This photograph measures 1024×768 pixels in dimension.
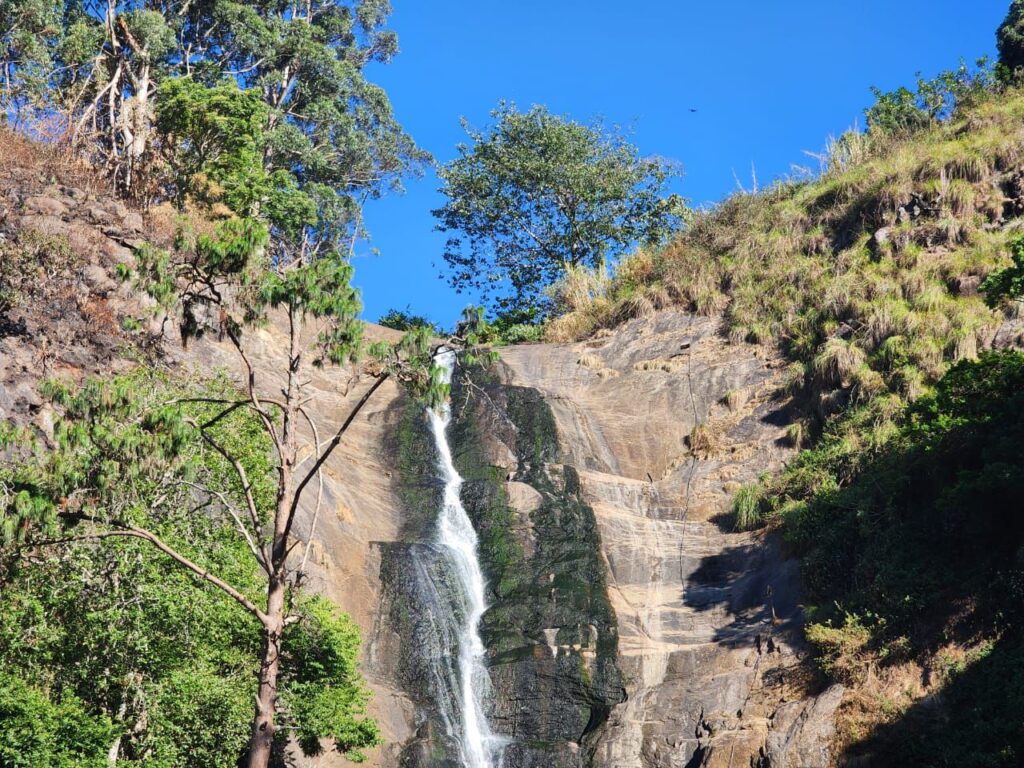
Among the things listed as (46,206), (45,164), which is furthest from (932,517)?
A: (45,164)

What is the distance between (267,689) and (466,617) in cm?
983

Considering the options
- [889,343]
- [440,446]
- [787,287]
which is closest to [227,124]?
[440,446]

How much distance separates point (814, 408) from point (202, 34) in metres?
29.8

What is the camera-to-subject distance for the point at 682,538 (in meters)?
26.5

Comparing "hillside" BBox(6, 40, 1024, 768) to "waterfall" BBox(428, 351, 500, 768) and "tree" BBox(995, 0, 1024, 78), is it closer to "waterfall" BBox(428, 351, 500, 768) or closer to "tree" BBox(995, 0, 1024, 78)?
"waterfall" BBox(428, 351, 500, 768)

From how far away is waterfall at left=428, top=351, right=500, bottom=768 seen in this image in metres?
20.7

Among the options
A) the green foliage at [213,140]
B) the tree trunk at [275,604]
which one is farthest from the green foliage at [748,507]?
the green foliage at [213,140]

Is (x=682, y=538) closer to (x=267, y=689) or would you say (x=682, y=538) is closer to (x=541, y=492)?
(x=541, y=492)

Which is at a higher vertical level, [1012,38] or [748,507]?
[1012,38]

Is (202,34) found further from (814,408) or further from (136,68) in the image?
(814,408)

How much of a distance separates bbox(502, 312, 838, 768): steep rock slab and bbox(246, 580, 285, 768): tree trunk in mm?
8356

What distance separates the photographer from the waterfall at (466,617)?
2069cm

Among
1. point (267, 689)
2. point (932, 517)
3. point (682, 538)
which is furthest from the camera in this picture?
point (682, 538)

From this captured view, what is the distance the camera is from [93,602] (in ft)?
53.0
